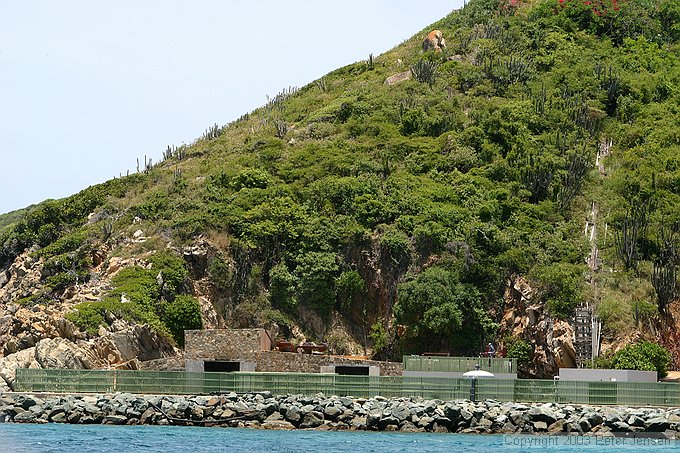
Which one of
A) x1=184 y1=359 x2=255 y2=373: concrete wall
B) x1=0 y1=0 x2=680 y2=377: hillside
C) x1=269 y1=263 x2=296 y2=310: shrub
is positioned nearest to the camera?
x1=184 y1=359 x2=255 y2=373: concrete wall

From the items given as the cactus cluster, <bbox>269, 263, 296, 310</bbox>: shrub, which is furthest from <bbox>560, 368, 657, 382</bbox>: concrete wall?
the cactus cluster

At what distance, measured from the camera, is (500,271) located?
59344mm

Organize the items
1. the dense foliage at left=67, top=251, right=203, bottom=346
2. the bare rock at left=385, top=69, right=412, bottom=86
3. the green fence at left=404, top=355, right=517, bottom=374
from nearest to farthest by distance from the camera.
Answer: the green fence at left=404, top=355, right=517, bottom=374
the dense foliage at left=67, top=251, right=203, bottom=346
the bare rock at left=385, top=69, right=412, bottom=86

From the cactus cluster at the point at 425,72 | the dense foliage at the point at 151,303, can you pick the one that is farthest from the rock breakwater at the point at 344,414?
the cactus cluster at the point at 425,72

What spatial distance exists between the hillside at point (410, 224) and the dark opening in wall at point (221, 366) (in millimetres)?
4605

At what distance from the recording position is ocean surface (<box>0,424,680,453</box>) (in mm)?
36906

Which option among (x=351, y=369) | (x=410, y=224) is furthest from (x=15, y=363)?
(x=410, y=224)

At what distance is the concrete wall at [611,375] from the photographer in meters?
49.4

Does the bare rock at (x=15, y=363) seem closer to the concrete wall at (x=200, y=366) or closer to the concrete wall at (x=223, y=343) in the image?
the concrete wall at (x=200, y=366)

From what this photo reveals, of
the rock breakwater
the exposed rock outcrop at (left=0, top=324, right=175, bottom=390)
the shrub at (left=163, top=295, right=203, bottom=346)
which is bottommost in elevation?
the rock breakwater

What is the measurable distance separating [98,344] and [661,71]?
1692 inches

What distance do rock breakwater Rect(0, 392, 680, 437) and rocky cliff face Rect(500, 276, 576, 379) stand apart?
854cm

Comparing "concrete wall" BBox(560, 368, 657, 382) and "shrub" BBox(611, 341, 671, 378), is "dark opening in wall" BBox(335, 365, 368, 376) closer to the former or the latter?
"concrete wall" BBox(560, 368, 657, 382)

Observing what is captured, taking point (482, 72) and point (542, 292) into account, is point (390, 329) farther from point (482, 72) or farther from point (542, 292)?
point (482, 72)
